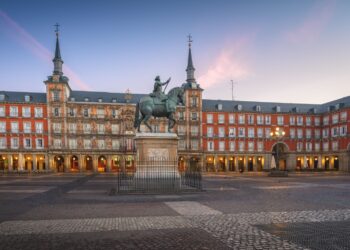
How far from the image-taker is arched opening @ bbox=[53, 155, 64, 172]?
199ft

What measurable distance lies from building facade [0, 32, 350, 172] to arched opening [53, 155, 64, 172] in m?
0.06

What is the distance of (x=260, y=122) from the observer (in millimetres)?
69000

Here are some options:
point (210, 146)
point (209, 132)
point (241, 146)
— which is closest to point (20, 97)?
point (209, 132)

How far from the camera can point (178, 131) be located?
65.4 meters

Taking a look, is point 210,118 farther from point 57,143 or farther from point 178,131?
point 57,143

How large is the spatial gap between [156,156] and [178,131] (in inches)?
1832

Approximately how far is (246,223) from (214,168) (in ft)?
187

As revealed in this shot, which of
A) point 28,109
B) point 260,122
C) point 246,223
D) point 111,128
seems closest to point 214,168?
point 260,122

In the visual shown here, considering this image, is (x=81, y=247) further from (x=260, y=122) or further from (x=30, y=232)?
(x=260, y=122)

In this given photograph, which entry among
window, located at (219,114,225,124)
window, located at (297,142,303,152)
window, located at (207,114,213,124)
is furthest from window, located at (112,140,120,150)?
window, located at (297,142,303,152)

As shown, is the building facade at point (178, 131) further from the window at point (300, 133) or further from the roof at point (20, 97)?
the roof at point (20, 97)

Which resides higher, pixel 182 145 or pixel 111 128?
pixel 111 128

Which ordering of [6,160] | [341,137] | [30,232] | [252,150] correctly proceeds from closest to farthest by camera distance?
[30,232]
[6,160]
[341,137]
[252,150]

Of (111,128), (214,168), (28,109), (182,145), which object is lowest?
(214,168)
